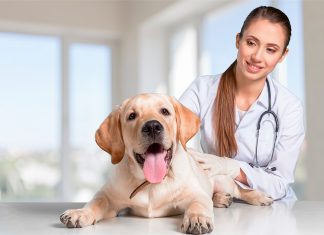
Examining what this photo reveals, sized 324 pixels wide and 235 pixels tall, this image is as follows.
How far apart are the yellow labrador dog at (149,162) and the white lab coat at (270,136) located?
448 millimetres

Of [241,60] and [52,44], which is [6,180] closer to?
[52,44]

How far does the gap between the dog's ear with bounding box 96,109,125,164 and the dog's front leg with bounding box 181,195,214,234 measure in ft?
0.83

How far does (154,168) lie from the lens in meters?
1.28

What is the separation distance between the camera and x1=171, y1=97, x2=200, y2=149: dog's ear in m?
1.40

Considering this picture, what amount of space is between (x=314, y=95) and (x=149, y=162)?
7.58 feet

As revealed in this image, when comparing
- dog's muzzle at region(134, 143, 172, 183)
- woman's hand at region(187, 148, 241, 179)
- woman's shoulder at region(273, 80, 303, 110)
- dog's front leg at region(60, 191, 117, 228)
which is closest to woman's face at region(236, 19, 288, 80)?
woman's shoulder at region(273, 80, 303, 110)

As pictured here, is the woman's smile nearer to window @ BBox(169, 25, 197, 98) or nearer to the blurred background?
the blurred background

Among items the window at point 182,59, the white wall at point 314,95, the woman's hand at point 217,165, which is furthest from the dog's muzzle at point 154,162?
the window at point 182,59

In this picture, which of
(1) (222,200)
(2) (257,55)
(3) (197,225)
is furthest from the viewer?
(2) (257,55)

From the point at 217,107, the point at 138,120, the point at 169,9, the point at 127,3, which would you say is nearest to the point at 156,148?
the point at 138,120

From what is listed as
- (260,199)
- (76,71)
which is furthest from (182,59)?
(260,199)

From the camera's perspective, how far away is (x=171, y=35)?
18.2 feet

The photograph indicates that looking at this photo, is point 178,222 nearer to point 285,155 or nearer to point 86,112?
point 285,155

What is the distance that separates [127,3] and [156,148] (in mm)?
4804
